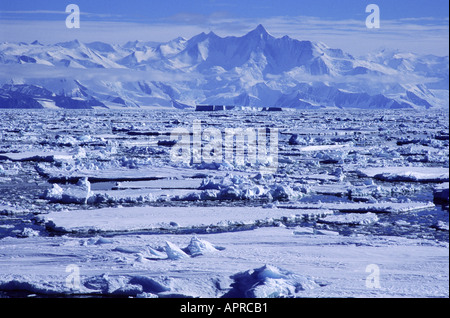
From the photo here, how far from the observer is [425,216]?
342 inches

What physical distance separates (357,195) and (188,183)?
142 inches

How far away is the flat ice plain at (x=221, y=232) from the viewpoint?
209 inches

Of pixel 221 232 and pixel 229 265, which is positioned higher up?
pixel 221 232

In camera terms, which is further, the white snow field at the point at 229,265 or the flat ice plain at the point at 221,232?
the flat ice plain at the point at 221,232

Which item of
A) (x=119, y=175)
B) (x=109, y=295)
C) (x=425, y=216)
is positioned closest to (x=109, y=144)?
(x=119, y=175)

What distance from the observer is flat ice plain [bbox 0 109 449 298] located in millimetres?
5312

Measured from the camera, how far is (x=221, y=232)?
7605 millimetres

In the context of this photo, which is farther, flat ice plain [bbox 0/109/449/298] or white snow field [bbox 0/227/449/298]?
flat ice plain [bbox 0/109/449/298]

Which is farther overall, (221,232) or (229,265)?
(221,232)
